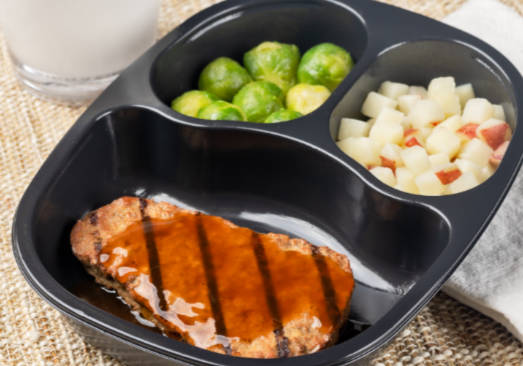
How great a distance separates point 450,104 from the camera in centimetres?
308

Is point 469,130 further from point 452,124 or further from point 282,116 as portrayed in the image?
point 282,116

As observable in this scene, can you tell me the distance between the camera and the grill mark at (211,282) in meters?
2.34

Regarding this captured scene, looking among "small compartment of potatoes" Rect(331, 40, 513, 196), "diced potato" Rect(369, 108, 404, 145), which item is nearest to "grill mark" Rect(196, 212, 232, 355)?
"small compartment of potatoes" Rect(331, 40, 513, 196)

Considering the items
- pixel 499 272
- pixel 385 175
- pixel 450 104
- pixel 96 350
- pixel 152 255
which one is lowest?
pixel 96 350

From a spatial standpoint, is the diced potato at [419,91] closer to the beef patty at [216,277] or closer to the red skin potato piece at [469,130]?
the red skin potato piece at [469,130]

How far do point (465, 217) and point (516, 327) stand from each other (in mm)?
436

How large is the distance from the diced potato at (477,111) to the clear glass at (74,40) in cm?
140

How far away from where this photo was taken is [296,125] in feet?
9.36

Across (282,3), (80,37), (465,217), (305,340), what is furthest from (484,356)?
(80,37)

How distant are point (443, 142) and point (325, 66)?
0.61 metres

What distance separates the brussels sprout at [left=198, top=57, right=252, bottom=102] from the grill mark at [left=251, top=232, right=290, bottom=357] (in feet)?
2.59

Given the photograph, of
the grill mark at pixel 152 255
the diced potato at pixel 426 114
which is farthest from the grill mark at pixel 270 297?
the diced potato at pixel 426 114

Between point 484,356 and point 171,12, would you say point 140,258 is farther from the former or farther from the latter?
point 171,12

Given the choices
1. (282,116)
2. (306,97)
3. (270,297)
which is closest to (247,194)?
(282,116)
